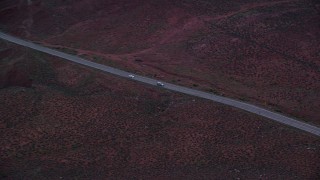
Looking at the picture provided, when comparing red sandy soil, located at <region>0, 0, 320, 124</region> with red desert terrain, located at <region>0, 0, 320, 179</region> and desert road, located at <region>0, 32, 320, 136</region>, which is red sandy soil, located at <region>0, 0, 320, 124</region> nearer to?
red desert terrain, located at <region>0, 0, 320, 179</region>

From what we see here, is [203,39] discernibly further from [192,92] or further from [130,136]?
[130,136]

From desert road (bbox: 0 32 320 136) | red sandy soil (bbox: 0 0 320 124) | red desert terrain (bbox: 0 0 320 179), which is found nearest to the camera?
red desert terrain (bbox: 0 0 320 179)

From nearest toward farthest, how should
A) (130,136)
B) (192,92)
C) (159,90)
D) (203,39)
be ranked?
(130,136) < (192,92) < (159,90) < (203,39)

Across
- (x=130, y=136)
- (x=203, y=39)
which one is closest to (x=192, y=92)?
(x=130, y=136)

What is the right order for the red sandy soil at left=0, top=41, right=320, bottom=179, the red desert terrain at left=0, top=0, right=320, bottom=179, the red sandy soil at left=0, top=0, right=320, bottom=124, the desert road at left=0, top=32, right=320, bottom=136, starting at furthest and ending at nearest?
the red sandy soil at left=0, top=0, right=320, bottom=124 < the desert road at left=0, top=32, right=320, bottom=136 < the red desert terrain at left=0, top=0, right=320, bottom=179 < the red sandy soil at left=0, top=41, right=320, bottom=179

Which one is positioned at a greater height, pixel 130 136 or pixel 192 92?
pixel 192 92

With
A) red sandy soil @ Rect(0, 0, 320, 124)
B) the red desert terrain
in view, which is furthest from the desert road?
red sandy soil @ Rect(0, 0, 320, 124)

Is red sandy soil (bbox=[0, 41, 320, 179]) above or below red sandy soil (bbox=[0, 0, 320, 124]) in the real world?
below
